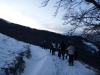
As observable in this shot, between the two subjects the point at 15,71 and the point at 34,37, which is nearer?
the point at 15,71

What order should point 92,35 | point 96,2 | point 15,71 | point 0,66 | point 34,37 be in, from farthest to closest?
point 34,37 < point 92,35 < point 96,2 < point 15,71 < point 0,66

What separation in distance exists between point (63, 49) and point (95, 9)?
6.78 m

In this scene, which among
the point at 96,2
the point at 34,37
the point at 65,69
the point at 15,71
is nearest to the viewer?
the point at 15,71

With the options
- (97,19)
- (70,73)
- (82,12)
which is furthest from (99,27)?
(70,73)

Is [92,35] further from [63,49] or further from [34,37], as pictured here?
[34,37]

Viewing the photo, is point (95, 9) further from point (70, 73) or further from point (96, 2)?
point (70, 73)

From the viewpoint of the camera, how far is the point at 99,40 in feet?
44.5

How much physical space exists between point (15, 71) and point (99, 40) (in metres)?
6.73

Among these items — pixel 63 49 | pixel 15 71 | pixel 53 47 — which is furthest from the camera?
pixel 53 47

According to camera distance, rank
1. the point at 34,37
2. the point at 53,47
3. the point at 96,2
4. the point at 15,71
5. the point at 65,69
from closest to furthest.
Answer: the point at 15,71 < the point at 96,2 < the point at 65,69 < the point at 53,47 < the point at 34,37

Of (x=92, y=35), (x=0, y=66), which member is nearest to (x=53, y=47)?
(x=92, y=35)

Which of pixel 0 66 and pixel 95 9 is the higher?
pixel 95 9

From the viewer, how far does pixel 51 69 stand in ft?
41.7

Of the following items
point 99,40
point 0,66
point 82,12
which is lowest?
point 0,66
